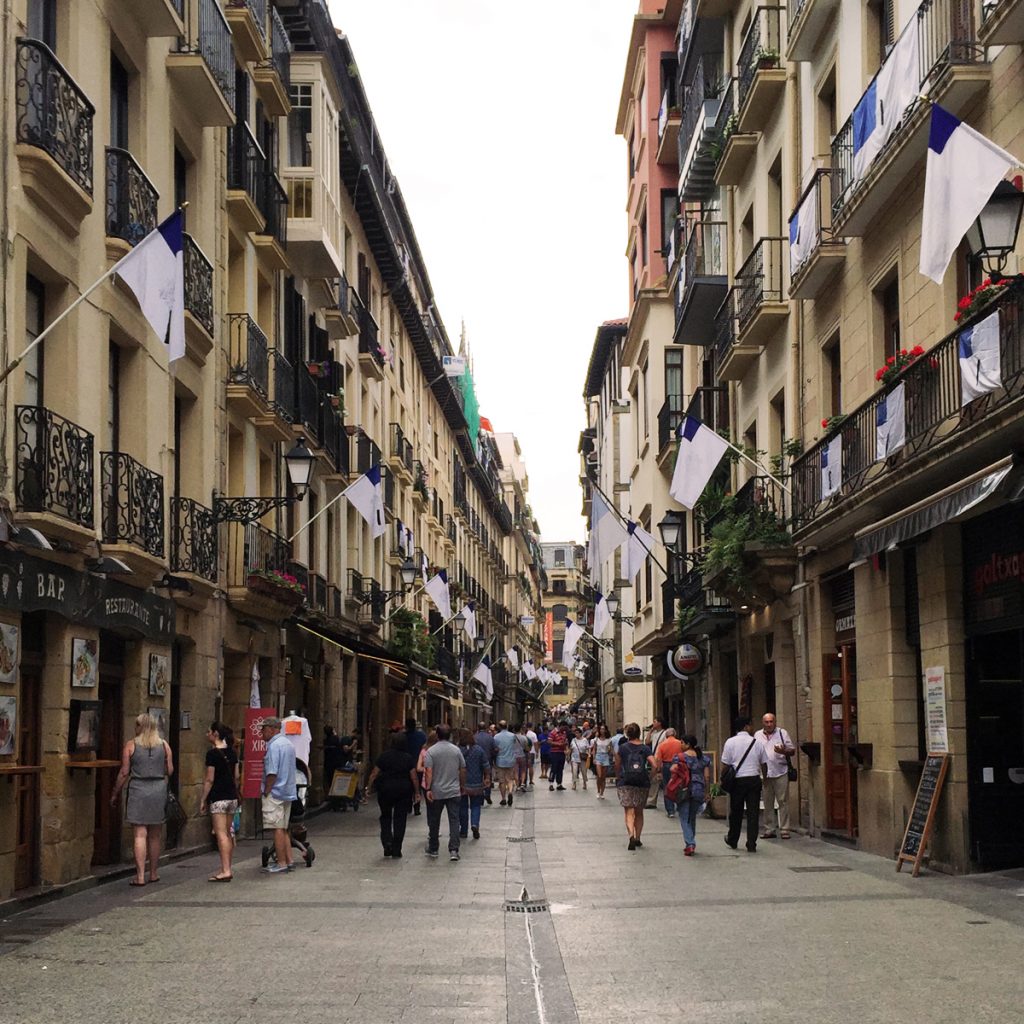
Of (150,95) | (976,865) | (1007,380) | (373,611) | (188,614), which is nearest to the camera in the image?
(1007,380)

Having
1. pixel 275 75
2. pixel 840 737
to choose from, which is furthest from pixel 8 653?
pixel 275 75

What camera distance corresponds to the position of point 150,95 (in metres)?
18.7

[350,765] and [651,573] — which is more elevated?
[651,573]

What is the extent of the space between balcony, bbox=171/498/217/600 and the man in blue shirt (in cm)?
334

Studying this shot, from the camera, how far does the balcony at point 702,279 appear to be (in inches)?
1143

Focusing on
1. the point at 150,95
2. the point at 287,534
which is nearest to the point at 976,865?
the point at 150,95

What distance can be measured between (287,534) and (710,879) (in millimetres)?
13898

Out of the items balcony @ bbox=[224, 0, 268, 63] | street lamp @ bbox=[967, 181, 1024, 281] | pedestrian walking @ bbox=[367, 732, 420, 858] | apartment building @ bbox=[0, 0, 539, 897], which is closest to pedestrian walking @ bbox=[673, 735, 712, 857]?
pedestrian walking @ bbox=[367, 732, 420, 858]

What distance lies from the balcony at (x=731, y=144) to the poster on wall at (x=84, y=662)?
15062mm

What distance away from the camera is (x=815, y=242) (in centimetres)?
2075

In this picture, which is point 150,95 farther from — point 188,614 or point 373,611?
point 373,611

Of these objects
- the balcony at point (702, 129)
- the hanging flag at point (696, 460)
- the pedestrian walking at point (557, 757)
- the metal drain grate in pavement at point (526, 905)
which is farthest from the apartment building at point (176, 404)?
the balcony at point (702, 129)

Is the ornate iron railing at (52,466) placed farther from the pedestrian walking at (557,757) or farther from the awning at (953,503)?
the pedestrian walking at (557,757)

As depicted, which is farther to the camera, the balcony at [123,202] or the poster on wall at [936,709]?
the balcony at [123,202]
